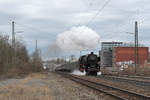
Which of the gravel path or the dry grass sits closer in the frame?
the dry grass

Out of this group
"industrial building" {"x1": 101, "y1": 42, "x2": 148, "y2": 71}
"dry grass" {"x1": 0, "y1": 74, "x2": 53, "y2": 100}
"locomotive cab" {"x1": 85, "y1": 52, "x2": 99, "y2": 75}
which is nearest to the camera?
"dry grass" {"x1": 0, "y1": 74, "x2": 53, "y2": 100}

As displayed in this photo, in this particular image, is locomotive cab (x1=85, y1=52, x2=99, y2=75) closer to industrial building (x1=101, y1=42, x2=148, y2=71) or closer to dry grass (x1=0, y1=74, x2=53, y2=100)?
dry grass (x1=0, y1=74, x2=53, y2=100)

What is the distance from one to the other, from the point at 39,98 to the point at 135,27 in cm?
3408

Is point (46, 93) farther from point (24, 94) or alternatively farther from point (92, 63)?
point (92, 63)

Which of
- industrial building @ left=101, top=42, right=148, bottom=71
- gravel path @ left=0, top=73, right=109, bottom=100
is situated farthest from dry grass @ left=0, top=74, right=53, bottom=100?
industrial building @ left=101, top=42, right=148, bottom=71

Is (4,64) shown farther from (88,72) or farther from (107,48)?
(107,48)

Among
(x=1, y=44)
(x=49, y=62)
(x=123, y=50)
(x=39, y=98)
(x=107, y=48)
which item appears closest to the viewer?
(x=39, y=98)

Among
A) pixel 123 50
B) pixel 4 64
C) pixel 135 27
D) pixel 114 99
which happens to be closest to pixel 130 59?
pixel 123 50

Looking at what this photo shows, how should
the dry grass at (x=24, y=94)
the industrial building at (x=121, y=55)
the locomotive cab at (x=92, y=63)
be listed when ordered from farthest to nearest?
the industrial building at (x=121, y=55), the locomotive cab at (x=92, y=63), the dry grass at (x=24, y=94)

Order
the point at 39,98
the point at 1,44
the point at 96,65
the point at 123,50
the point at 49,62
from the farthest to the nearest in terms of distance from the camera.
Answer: the point at 49,62 < the point at 123,50 < the point at 1,44 < the point at 96,65 < the point at 39,98

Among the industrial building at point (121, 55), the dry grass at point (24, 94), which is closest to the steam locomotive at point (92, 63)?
the dry grass at point (24, 94)

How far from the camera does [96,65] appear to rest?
140 ft

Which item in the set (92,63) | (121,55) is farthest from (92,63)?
(121,55)

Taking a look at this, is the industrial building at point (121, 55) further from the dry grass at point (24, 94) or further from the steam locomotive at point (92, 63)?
the dry grass at point (24, 94)
